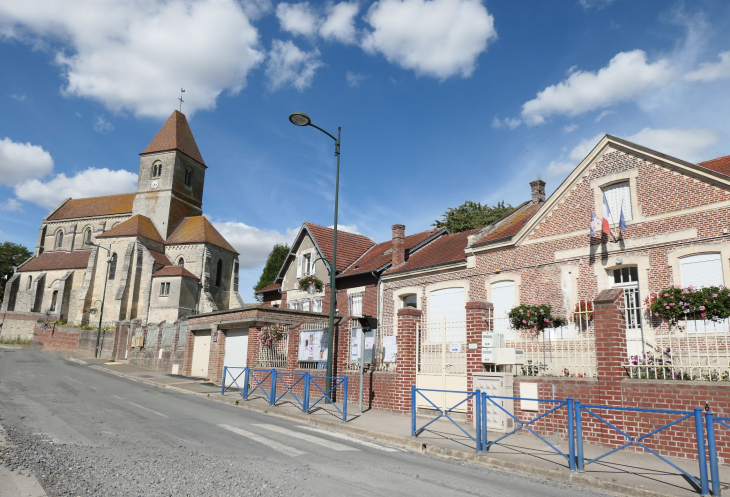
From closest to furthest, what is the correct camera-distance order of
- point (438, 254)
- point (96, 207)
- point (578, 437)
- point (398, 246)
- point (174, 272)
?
point (578, 437) → point (438, 254) → point (398, 246) → point (174, 272) → point (96, 207)

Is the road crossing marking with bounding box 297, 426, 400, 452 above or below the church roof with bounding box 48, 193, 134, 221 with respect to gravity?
below

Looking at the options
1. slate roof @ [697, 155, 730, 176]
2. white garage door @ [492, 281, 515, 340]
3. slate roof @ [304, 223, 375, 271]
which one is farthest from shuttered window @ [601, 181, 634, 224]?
slate roof @ [304, 223, 375, 271]

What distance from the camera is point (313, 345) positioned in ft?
50.5

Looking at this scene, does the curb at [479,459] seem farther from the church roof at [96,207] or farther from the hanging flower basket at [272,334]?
the church roof at [96,207]

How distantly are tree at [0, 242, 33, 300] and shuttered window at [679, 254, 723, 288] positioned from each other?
73754 mm

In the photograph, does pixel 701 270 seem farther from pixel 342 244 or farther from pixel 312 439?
pixel 342 244

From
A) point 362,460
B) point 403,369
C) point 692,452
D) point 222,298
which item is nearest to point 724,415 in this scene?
point 692,452

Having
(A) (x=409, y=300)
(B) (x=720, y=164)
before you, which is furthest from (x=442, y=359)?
(B) (x=720, y=164)

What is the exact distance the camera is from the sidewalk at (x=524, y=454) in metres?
6.11

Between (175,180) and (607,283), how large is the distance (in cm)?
4951

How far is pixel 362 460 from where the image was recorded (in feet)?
23.0

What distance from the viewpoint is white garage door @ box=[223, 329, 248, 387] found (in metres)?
19.1

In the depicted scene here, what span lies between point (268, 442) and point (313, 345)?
740 centimetres

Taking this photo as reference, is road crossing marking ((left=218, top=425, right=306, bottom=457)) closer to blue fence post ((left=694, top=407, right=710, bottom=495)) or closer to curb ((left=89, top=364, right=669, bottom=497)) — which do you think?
curb ((left=89, top=364, right=669, bottom=497))
